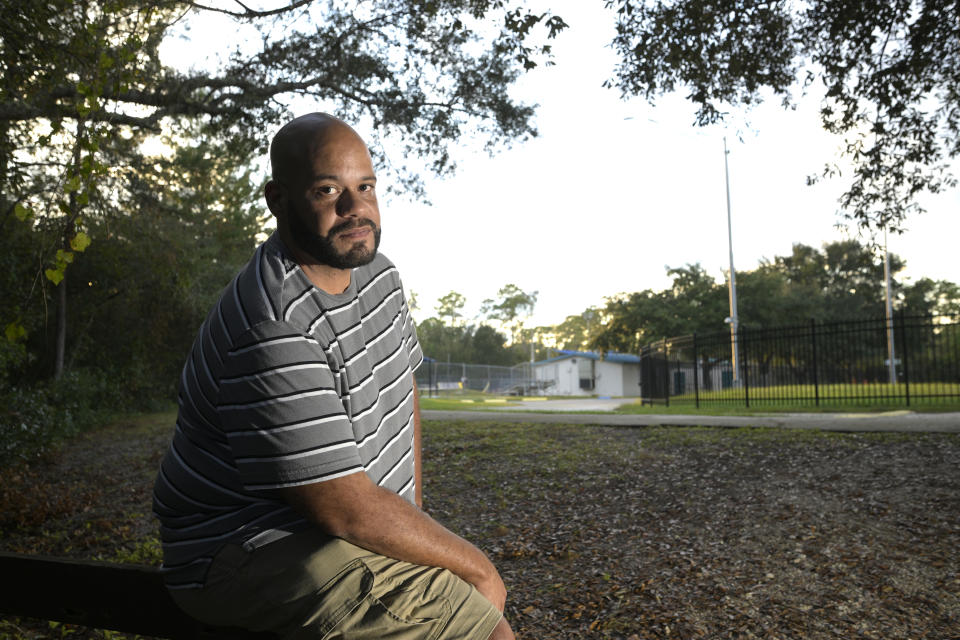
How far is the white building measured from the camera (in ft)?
178

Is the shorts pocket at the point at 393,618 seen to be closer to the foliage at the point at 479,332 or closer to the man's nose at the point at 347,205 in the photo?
the man's nose at the point at 347,205

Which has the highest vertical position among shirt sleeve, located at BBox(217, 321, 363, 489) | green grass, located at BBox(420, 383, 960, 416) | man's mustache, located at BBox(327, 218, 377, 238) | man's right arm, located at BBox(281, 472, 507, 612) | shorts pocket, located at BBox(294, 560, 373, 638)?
man's mustache, located at BBox(327, 218, 377, 238)

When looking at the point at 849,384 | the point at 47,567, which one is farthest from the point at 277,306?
the point at 849,384

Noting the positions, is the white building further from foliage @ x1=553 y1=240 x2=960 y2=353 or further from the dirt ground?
the dirt ground

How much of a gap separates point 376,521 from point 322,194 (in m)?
0.72

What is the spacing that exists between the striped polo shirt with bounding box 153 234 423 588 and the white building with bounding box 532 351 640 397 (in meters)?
50.9

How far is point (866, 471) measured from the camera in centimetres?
634

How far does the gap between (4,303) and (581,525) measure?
7830 millimetres

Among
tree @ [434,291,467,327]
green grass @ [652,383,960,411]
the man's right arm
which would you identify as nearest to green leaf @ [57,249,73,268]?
the man's right arm

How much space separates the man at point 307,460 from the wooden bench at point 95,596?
0.32m

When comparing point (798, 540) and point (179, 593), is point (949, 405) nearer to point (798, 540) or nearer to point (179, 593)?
point (798, 540)

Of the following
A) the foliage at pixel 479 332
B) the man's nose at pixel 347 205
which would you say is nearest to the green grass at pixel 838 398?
the man's nose at pixel 347 205

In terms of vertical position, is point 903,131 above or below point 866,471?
above

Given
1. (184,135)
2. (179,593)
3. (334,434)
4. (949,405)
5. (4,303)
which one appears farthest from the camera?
(949,405)
